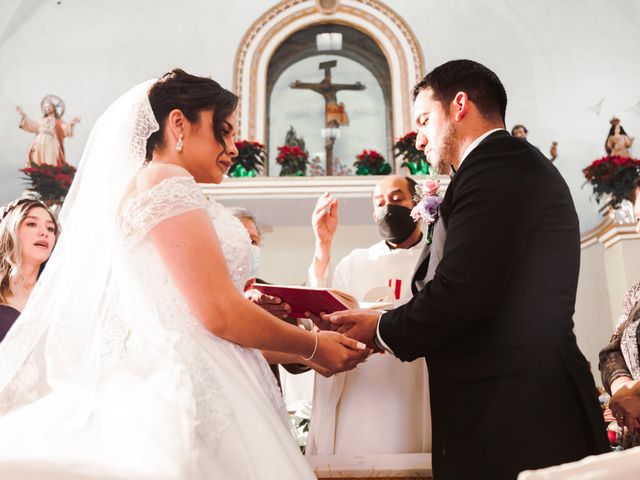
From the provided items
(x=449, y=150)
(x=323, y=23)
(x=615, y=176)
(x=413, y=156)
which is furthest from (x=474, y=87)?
(x=323, y=23)

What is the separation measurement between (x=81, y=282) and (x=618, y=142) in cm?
945

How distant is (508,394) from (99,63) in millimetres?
9937

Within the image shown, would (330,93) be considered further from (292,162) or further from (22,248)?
(22,248)

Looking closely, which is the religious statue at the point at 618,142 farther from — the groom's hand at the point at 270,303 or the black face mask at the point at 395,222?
the groom's hand at the point at 270,303

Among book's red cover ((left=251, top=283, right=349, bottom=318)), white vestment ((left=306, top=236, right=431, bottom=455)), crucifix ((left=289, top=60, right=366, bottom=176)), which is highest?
crucifix ((left=289, top=60, right=366, bottom=176))

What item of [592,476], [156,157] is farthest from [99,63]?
[592,476]

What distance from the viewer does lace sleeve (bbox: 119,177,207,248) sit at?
6.66ft

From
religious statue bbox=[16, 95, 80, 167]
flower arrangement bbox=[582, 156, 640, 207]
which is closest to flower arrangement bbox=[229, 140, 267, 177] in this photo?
religious statue bbox=[16, 95, 80, 167]

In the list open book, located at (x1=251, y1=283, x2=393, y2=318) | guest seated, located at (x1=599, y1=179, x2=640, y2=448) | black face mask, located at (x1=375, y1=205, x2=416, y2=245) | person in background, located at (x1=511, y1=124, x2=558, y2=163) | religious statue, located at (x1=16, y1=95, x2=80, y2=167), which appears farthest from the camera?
person in background, located at (x1=511, y1=124, x2=558, y2=163)

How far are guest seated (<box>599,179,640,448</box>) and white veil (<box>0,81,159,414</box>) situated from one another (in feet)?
7.06

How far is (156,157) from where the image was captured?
2385 millimetres

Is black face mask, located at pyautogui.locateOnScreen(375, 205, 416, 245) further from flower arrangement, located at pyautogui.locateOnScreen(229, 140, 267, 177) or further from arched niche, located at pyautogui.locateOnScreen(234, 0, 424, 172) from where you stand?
arched niche, located at pyautogui.locateOnScreen(234, 0, 424, 172)

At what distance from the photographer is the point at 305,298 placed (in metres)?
2.61

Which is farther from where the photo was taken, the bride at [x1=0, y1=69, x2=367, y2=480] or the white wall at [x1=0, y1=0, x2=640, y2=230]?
the white wall at [x1=0, y1=0, x2=640, y2=230]
